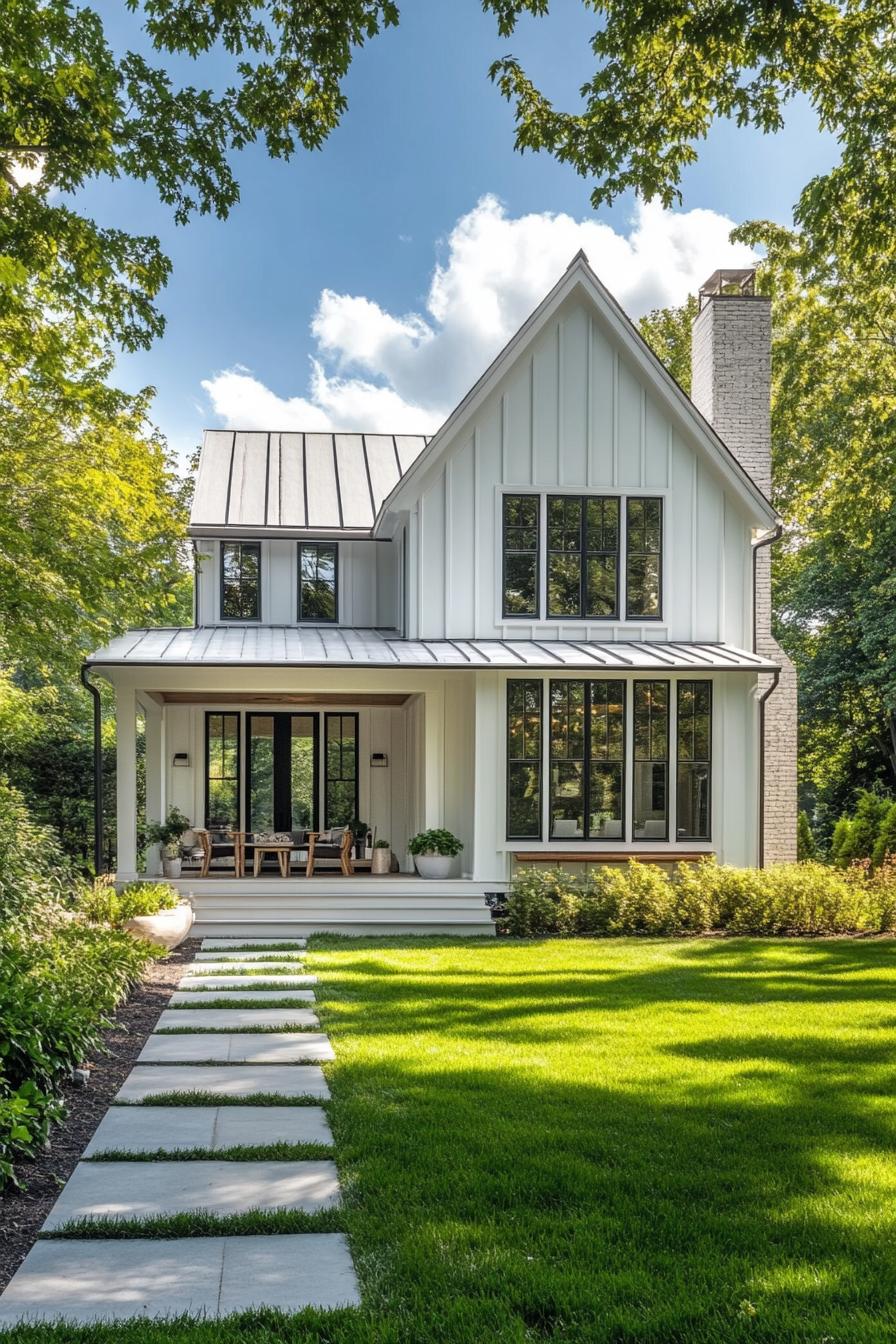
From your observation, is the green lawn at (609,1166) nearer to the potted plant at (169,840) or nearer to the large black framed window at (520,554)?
the potted plant at (169,840)

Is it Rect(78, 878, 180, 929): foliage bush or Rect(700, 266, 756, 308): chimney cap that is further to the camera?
Rect(700, 266, 756, 308): chimney cap

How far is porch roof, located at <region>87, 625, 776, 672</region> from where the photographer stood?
15.5 metres

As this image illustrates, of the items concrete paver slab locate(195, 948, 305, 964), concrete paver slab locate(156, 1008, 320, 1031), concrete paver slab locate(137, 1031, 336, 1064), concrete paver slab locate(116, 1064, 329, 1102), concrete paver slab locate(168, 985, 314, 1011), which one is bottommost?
concrete paver slab locate(195, 948, 305, 964)

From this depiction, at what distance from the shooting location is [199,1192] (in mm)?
5270

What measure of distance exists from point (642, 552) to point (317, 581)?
6050 mm

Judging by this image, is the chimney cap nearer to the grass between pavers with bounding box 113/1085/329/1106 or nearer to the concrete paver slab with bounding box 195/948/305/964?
the concrete paver slab with bounding box 195/948/305/964

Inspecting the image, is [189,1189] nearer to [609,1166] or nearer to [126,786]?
[609,1166]

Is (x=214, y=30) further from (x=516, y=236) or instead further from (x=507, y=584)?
(x=516, y=236)

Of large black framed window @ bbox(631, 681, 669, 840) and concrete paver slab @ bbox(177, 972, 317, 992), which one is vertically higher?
large black framed window @ bbox(631, 681, 669, 840)

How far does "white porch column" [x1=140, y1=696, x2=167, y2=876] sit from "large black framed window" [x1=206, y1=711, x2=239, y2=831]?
1.50 meters

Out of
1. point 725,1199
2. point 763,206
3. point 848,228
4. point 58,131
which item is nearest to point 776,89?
point 848,228

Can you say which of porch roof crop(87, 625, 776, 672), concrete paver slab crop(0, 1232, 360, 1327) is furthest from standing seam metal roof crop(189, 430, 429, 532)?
concrete paver slab crop(0, 1232, 360, 1327)

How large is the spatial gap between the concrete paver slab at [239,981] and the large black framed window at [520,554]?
298 inches

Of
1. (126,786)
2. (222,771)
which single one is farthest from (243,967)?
(222,771)
